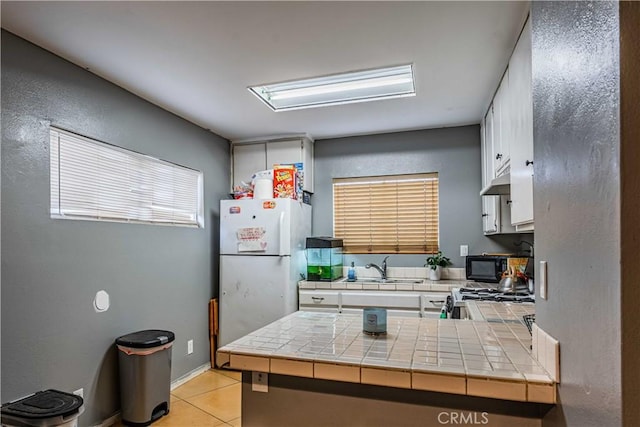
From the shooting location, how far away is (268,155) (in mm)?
4148

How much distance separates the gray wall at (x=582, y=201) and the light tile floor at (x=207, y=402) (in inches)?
93.6

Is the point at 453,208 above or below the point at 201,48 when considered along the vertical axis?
below

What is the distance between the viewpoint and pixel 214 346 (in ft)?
12.5

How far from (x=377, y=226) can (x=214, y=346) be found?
82.2 inches

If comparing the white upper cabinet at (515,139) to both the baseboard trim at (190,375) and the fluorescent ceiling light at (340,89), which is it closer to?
the fluorescent ceiling light at (340,89)

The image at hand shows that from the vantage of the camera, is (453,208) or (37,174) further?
(453,208)

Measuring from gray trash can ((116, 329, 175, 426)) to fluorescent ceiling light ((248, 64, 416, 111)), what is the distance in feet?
6.45

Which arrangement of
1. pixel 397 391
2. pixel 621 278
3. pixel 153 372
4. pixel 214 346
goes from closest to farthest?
pixel 621 278 < pixel 397 391 < pixel 153 372 < pixel 214 346

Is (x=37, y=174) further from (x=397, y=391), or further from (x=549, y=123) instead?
(x=549, y=123)

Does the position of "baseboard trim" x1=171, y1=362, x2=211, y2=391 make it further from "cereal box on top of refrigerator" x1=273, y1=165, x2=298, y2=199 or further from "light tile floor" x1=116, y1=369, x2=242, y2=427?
"cereal box on top of refrigerator" x1=273, y1=165, x2=298, y2=199

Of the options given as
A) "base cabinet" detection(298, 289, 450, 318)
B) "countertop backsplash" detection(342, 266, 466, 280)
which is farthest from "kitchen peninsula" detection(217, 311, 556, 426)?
"countertop backsplash" detection(342, 266, 466, 280)

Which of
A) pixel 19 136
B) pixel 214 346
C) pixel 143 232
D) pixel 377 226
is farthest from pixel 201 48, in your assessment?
pixel 214 346

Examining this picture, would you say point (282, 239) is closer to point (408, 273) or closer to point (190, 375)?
point (408, 273)

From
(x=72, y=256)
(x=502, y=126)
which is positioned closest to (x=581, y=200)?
(x=502, y=126)
